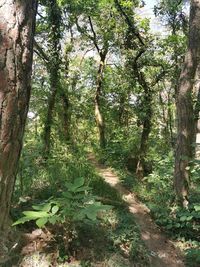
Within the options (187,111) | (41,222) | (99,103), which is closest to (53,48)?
(99,103)

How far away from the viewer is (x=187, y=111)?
6.33m

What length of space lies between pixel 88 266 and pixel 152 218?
3.02 m

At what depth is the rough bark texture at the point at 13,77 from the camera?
9.35ft

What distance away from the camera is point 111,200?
6.20 metres

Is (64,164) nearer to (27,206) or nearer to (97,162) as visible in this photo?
(27,206)

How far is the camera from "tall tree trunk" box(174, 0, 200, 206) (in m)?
6.25

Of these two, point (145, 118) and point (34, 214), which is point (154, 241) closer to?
point (34, 214)

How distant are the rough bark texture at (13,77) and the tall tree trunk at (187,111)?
392 centimetres

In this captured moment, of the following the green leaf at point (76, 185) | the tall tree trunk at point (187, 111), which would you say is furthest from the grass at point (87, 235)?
the tall tree trunk at point (187, 111)

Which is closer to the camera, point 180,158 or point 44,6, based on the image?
point 180,158

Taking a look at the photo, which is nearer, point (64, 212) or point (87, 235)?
point (64, 212)

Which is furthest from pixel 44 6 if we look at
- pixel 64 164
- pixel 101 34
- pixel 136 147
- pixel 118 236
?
pixel 118 236

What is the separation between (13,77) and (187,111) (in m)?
4.22

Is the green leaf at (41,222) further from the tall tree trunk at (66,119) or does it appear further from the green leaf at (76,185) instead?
the tall tree trunk at (66,119)
